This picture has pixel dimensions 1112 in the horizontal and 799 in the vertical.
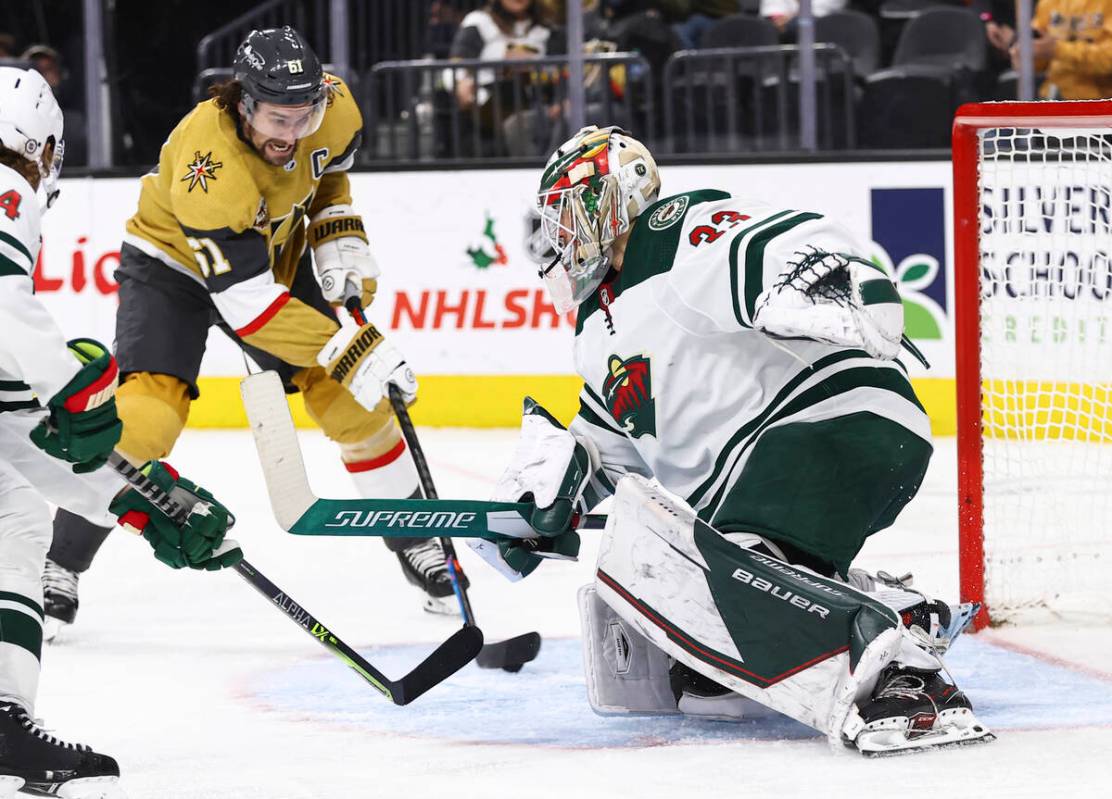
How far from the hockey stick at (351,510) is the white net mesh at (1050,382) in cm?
103

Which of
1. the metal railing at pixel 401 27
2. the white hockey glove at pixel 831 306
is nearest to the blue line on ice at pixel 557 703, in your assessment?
the white hockey glove at pixel 831 306

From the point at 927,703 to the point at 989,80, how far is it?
3.75m

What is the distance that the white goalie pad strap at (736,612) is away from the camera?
2.27m

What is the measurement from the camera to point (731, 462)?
8.26 ft

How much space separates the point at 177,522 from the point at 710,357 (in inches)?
31.2

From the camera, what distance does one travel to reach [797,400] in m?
2.47

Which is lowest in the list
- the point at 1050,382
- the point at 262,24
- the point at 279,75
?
the point at 1050,382

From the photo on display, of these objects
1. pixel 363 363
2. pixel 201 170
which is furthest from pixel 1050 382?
pixel 201 170

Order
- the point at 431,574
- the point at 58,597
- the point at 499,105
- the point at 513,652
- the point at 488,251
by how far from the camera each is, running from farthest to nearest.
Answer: the point at 499,105 → the point at 488,251 → the point at 431,574 → the point at 58,597 → the point at 513,652

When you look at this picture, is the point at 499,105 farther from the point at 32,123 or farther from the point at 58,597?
the point at 32,123

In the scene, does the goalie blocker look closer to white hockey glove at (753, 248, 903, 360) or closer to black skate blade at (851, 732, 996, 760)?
black skate blade at (851, 732, 996, 760)

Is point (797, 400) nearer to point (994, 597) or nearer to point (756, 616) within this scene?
point (756, 616)

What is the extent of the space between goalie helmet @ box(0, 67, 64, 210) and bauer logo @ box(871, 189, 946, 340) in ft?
11.2

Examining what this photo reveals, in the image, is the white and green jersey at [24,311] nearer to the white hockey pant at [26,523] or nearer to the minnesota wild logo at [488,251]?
the white hockey pant at [26,523]
